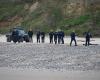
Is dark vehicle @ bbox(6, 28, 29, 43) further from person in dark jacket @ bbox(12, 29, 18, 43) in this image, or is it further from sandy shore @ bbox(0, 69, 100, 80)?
sandy shore @ bbox(0, 69, 100, 80)

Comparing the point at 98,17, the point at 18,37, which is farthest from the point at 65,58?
the point at 98,17

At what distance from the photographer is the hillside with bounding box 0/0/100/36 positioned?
6738 cm

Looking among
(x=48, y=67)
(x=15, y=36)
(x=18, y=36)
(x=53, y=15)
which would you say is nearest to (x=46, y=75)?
(x=48, y=67)

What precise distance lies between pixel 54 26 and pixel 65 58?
43068mm

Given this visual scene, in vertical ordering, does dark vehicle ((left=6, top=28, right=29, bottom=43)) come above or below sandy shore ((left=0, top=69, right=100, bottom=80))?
below

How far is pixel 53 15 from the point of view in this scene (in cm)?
7375

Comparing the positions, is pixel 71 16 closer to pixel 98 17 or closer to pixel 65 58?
pixel 98 17

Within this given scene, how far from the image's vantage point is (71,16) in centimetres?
7194

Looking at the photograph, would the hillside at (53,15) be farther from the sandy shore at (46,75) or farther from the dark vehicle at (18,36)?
the sandy shore at (46,75)

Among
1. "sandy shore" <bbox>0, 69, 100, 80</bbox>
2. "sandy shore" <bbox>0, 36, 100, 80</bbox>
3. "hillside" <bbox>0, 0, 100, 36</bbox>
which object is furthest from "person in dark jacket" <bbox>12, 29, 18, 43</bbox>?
"sandy shore" <bbox>0, 69, 100, 80</bbox>

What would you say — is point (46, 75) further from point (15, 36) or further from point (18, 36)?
point (18, 36)

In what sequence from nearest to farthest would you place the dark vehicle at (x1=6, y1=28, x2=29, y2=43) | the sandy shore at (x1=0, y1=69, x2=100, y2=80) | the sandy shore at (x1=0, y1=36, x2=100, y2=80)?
the sandy shore at (x1=0, y1=69, x2=100, y2=80), the sandy shore at (x1=0, y1=36, x2=100, y2=80), the dark vehicle at (x1=6, y1=28, x2=29, y2=43)

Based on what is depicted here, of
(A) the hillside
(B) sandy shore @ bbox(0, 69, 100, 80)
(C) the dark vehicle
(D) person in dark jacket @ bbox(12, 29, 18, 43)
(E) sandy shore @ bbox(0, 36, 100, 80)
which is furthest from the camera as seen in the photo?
(A) the hillside

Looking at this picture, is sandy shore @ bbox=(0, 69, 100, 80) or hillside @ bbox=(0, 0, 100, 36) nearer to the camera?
sandy shore @ bbox=(0, 69, 100, 80)
